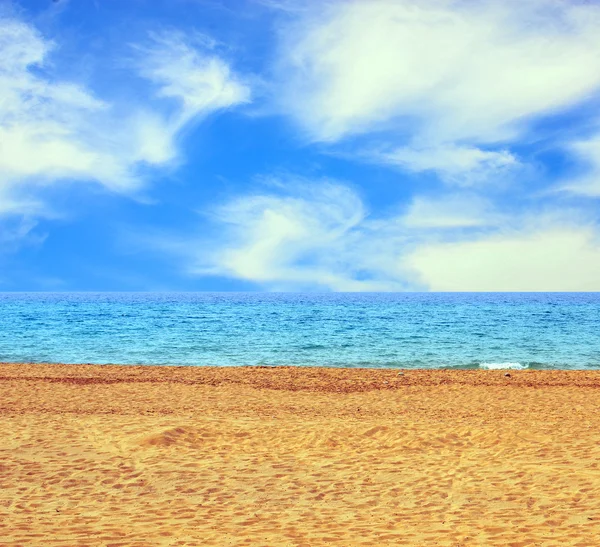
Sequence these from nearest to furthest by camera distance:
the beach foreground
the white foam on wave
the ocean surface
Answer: the beach foreground, the white foam on wave, the ocean surface

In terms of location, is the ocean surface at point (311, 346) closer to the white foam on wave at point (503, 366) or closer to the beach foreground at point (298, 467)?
the white foam on wave at point (503, 366)

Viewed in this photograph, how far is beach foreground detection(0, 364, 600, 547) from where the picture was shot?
8.16 meters

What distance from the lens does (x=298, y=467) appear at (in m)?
11.4

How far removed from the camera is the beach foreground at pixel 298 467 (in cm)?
816

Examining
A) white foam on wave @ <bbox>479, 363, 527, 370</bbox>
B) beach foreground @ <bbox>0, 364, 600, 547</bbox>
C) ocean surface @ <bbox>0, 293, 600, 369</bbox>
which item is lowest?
beach foreground @ <bbox>0, 364, 600, 547</bbox>

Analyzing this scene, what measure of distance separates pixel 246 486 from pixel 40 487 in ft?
12.0

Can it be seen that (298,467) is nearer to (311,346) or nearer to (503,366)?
(503,366)

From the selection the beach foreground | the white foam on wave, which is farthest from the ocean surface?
the beach foreground

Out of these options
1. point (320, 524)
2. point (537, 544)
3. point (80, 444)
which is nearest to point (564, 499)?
point (537, 544)

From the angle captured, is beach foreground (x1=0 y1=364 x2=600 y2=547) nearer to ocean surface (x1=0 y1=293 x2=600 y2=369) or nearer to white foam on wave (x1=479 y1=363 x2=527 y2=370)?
white foam on wave (x1=479 y1=363 x2=527 y2=370)

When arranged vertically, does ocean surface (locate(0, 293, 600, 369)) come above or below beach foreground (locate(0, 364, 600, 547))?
above

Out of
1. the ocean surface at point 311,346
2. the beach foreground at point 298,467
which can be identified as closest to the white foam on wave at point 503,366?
the ocean surface at point 311,346

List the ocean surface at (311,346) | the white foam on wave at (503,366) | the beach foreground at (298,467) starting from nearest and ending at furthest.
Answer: the beach foreground at (298,467)
the white foam on wave at (503,366)
the ocean surface at (311,346)

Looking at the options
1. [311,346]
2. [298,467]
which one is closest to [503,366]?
[311,346]
